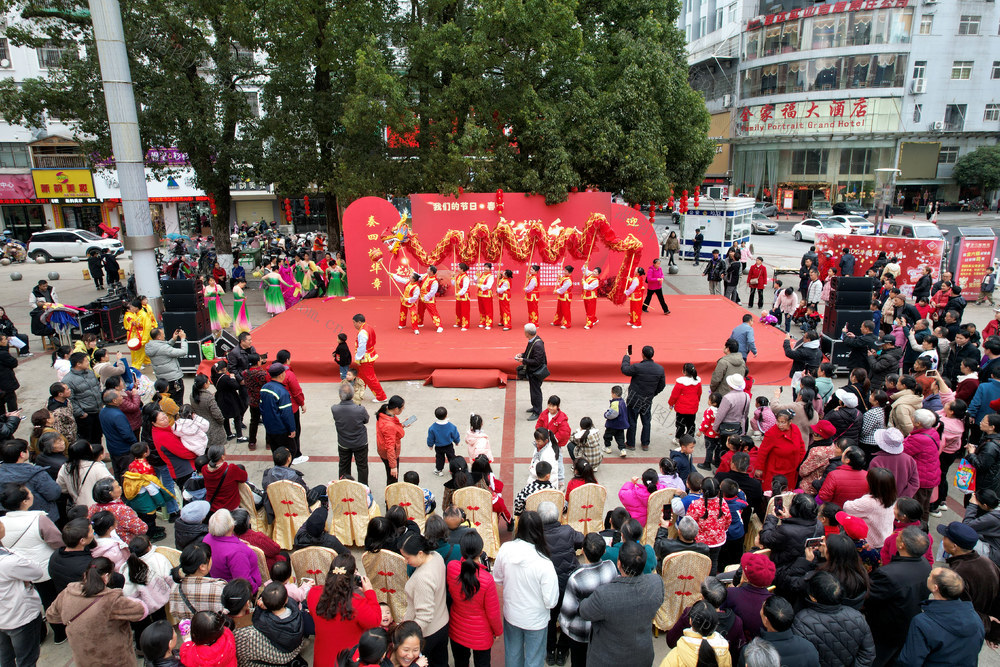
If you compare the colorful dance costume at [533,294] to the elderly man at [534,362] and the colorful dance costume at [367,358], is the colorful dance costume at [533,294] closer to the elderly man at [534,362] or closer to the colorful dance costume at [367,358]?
the elderly man at [534,362]

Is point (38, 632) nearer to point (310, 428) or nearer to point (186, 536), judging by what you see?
point (186, 536)

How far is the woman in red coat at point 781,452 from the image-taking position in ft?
20.1

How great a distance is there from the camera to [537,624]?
13.5 feet

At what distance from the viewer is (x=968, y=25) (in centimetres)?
3528

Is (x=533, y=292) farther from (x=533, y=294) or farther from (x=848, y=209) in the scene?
(x=848, y=209)

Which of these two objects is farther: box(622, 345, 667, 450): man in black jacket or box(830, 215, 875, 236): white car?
box(830, 215, 875, 236): white car

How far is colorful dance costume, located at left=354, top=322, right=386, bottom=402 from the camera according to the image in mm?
9758

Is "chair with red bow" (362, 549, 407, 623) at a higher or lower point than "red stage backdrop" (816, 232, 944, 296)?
lower

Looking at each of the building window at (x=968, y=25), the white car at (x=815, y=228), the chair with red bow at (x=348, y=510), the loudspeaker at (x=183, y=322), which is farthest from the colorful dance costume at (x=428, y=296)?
the building window at (x=968, y=25)

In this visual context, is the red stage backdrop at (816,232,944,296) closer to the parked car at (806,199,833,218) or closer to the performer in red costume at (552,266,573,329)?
the performer in red costume at (552,266,573,329)

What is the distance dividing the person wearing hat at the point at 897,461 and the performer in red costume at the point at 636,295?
7427 mm

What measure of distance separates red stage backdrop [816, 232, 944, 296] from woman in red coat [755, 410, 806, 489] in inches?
438

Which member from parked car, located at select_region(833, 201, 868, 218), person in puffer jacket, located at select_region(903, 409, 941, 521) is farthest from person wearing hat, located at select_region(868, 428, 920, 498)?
parked car, located at select_region(833, 201, 868, 218)

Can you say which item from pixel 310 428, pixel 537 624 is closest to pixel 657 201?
pixel 310 428
